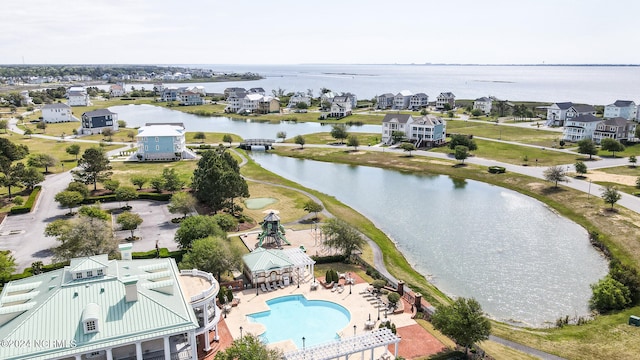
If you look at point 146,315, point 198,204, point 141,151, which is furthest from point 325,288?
point 141,151

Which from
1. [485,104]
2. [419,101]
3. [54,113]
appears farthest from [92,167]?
[485,104]

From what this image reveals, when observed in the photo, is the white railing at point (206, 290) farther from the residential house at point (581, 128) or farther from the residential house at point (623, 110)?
the residential house at point (623, 110)

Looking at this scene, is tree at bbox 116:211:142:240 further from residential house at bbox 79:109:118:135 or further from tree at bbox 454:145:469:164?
residential house at bbox 79:109:118:135

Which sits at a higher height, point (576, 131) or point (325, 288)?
Result: point (576, 131)

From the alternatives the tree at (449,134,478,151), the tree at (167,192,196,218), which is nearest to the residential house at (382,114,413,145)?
the tree at (449,134,478,151)

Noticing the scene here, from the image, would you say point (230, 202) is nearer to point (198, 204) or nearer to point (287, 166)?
point (198, 204)

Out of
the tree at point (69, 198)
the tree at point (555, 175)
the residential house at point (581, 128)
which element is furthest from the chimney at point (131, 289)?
the residential house at point (581, 128)

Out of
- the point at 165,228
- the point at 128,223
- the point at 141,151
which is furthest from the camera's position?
the point at 141,151
